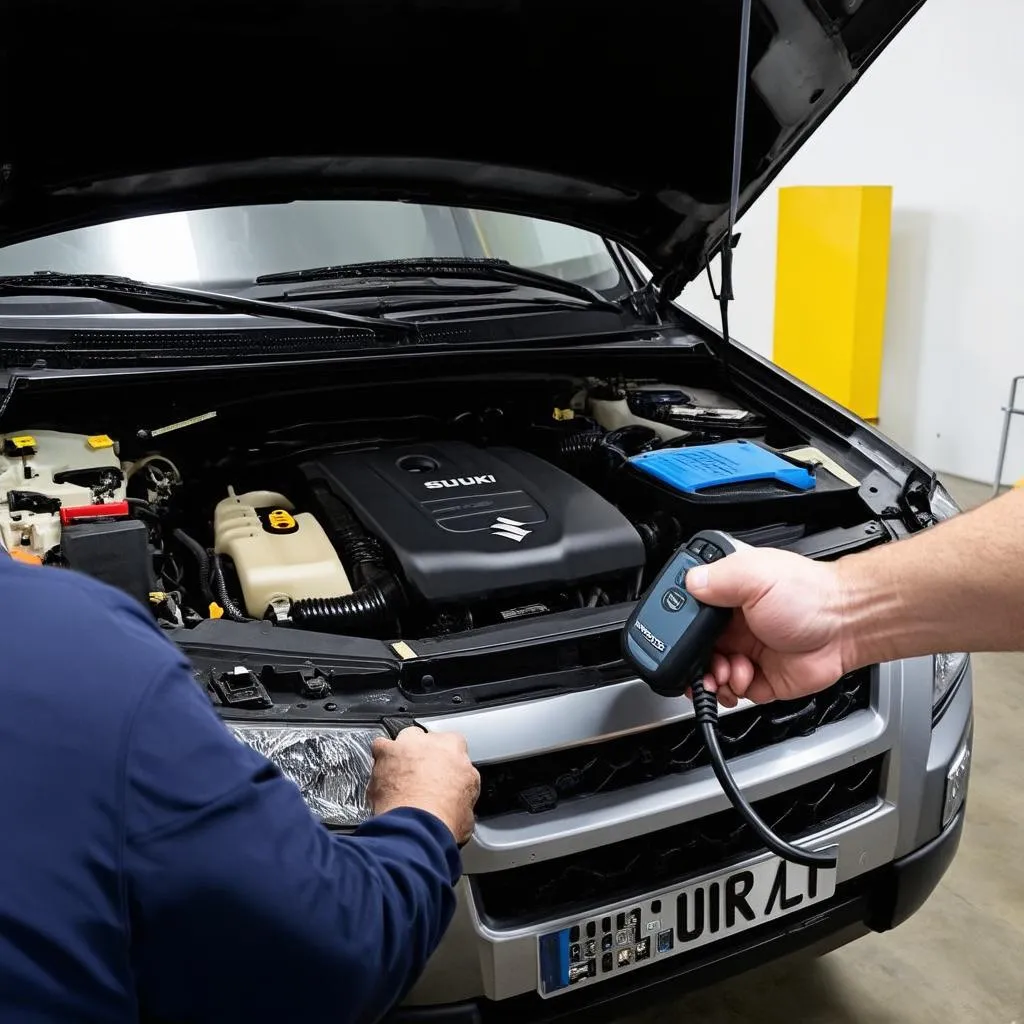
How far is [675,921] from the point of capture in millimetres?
1383

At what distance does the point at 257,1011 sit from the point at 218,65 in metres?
1.40

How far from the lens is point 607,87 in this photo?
1899 mm

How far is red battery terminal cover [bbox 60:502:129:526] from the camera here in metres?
1.48

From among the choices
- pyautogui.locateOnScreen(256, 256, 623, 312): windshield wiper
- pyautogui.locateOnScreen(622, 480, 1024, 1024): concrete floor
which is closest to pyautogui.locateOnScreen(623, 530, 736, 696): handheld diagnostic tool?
pyautogui.locateOnScreen(622, 480, 1024, 1024): concrete floor

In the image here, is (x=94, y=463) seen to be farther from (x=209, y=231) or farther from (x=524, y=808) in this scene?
(x=524, y=808)

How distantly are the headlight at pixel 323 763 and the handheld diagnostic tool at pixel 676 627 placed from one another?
35 centimetres

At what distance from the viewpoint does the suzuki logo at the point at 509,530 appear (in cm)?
157

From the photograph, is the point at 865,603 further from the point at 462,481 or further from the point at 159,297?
the point at 159,297

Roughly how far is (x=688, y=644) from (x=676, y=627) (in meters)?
0.03

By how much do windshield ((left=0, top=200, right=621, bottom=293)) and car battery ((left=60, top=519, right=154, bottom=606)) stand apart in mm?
694

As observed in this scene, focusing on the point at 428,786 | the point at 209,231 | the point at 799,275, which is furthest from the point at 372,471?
the point at 799,275

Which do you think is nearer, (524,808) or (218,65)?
(524,808)

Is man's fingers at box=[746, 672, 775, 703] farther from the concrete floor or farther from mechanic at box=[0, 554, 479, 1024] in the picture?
mechanic at box=[0, 554, 479, 1024]

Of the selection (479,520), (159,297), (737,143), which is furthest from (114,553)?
(737,143)
